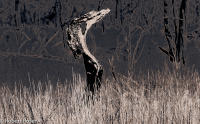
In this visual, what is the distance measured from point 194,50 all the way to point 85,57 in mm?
5086

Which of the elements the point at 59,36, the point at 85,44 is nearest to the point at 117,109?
the point at 85,44

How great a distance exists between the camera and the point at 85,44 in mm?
5766

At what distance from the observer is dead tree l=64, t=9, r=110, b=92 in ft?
18.6

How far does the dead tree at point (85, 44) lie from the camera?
5.67 meters

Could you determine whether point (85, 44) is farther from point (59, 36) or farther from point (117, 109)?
point (59, 36)

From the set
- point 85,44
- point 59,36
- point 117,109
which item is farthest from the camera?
point 59,36

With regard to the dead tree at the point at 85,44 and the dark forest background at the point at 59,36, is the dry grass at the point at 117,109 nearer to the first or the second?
the dead tree at the point at 85,44

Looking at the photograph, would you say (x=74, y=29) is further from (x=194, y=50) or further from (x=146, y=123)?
(x=194, y=50)

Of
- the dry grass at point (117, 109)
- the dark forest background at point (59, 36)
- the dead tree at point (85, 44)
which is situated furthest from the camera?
the dark forest background at point (59, 36)

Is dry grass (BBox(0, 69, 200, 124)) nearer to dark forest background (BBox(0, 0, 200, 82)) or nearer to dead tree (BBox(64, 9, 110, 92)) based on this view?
dead tree (BBox(64, 9, 110, 92))

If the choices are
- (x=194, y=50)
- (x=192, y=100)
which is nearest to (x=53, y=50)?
(x=194, y=50)

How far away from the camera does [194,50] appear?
1026cm

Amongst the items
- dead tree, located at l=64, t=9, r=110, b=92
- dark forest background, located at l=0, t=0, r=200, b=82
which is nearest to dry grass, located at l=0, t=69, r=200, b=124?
dead tree, located at l=64, t=9, r=110, b=92

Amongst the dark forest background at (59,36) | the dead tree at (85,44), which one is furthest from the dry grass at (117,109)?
the dark forest background at (59,36)
